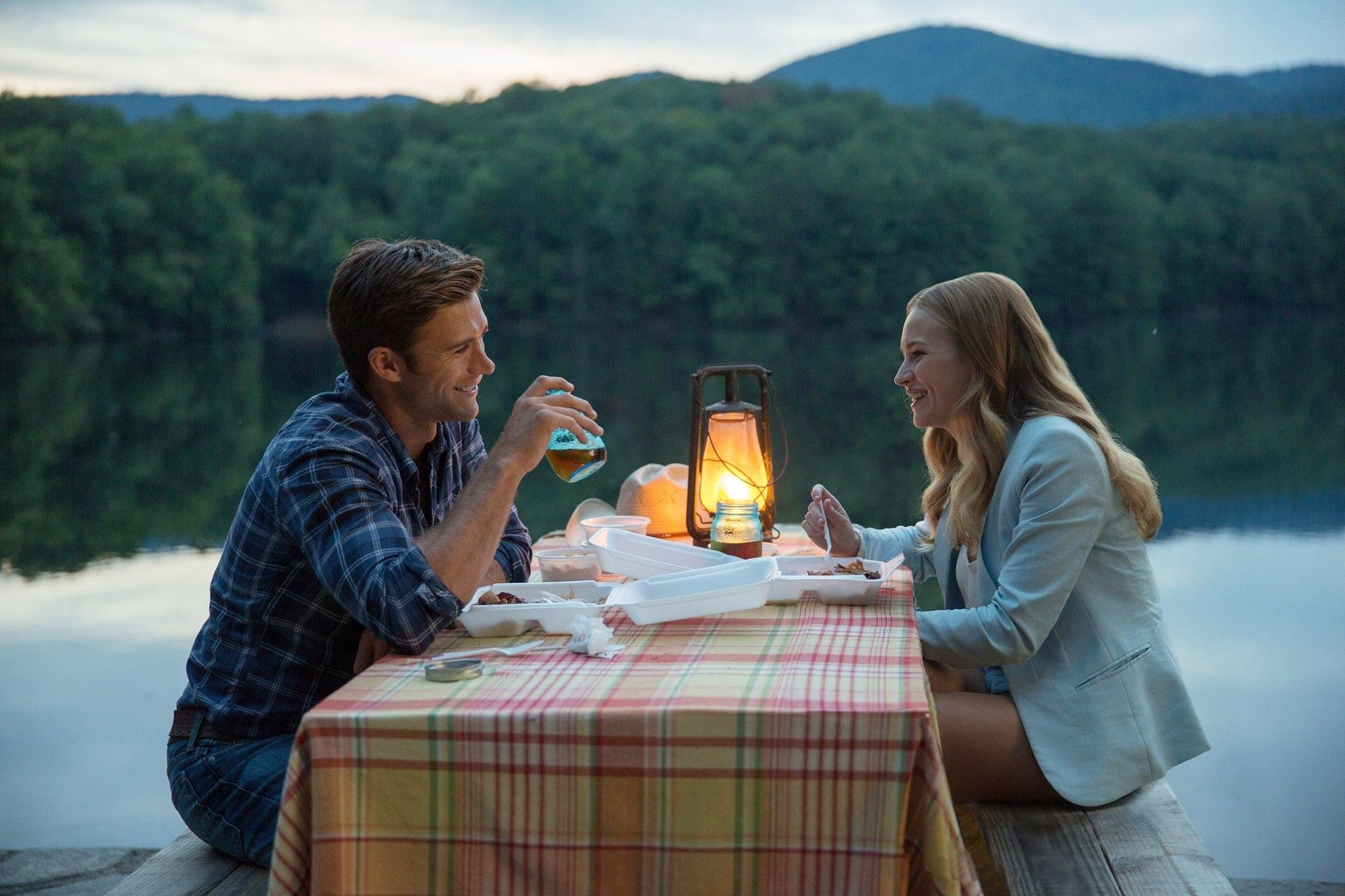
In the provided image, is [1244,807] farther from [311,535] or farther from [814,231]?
[814,231]

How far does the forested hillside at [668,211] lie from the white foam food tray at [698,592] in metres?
40.8

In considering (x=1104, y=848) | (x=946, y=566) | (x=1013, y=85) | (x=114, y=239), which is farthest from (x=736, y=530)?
(x=1013, y=85)

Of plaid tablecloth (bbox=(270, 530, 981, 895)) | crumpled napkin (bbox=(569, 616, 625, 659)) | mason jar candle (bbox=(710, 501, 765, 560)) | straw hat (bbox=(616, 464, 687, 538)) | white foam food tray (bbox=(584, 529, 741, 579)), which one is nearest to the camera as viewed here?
plaid tablecloth (bbox=(270, 530, 981, 895))

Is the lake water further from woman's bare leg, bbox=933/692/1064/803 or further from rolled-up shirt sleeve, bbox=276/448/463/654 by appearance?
rolled-up shirt sleeve, bbox=276/448/463/654

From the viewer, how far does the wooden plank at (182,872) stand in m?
2.00

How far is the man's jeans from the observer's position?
6.67ft

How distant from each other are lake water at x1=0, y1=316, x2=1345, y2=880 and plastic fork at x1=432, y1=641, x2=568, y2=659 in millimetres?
2616

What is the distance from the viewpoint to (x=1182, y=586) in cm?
802

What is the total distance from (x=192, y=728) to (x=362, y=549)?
489mm

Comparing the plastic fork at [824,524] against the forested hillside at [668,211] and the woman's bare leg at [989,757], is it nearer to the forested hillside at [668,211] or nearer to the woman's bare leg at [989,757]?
the woman's bare leg at [989,757]

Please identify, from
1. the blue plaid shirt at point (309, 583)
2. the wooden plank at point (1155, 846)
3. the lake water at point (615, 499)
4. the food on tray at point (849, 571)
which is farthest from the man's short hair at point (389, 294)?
the lake water at point (615, 499)

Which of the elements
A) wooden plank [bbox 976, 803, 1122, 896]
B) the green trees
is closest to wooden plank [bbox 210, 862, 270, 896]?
wooden plank [bbox 976, 803, 1122, 896]

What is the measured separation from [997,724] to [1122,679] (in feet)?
0.77

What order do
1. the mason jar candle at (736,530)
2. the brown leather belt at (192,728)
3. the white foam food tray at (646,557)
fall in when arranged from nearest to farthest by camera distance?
the brown leather belt at (192,728)
the white foam food tray at (646,557)
the mason jar candle at (736,530)
